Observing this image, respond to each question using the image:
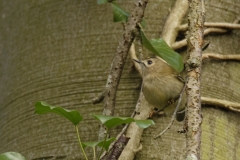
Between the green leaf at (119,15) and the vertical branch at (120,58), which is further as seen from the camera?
Result: the green leaf at (119,15)

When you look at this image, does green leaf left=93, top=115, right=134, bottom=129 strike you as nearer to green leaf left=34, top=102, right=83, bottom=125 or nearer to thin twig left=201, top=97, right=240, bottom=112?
green leaf left=34, top=102, right=83, bottom=125

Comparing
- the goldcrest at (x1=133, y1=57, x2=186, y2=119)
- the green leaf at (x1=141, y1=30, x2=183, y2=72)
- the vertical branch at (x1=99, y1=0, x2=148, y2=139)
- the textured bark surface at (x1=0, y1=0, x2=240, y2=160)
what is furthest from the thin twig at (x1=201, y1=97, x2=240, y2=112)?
the vertical branch at (x1=99, y1=0, x2=148, y2=139)

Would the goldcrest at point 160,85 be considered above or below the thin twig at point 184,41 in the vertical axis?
below

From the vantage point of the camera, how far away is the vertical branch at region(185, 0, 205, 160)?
179 centimetres

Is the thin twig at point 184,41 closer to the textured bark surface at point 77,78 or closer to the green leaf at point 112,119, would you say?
the textured bark surface at point 77,78

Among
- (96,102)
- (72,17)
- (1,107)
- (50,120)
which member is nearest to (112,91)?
(96,102)

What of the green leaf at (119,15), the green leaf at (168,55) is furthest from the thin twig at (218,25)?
the green leaf at (168,55)

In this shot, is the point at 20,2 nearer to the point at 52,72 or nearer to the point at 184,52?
the point at 52,72

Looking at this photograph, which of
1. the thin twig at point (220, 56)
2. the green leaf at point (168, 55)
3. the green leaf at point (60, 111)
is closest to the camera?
the green leaf at point (60, 111)

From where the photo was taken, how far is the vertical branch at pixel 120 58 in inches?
98.7

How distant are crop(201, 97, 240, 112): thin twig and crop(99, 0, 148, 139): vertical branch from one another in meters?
0.41

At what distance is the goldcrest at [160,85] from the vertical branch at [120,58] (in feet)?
0.43

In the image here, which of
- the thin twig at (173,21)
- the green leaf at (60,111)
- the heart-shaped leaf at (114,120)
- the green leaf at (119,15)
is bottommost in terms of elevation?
the heart-shaped leaf at (114,120)

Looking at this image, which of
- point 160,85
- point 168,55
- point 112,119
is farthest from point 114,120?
point 160,85
